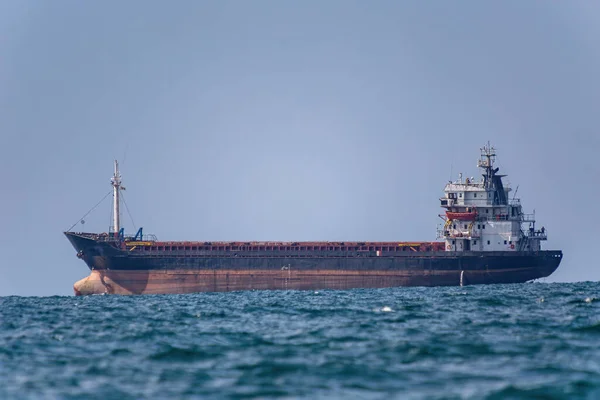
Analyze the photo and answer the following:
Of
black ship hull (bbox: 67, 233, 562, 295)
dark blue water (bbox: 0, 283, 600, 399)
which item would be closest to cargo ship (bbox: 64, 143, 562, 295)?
black ship hull (bbox: 67, 233, 562, 295)

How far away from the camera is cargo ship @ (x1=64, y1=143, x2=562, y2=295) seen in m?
95.9

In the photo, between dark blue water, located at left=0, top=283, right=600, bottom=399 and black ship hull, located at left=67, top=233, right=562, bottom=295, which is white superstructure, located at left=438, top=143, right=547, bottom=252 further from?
dark blue water, located at left=0, top=283, right=600, bottom=399

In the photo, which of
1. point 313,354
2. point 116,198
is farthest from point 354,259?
point 313,354

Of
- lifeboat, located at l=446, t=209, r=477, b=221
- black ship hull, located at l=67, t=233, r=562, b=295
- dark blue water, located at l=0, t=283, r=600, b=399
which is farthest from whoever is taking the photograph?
lifeboat, located at l=446, t=209, r=477, b=221

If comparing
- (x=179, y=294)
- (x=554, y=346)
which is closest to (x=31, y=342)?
(x=554, y=346)

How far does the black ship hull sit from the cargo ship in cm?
11

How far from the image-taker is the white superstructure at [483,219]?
98188mm

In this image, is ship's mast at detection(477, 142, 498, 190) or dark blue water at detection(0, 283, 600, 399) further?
ship's mast at detection(477, 142, 498, 190)

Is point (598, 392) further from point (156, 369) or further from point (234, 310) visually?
point (234, 310)

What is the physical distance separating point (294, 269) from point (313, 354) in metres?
61.9

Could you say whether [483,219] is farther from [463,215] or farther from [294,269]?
[294,269]

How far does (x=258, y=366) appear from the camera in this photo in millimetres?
33156

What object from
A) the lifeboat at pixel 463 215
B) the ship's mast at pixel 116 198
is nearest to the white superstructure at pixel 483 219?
the lifeboat at pixel 463 215

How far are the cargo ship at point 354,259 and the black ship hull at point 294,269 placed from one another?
11 cm
